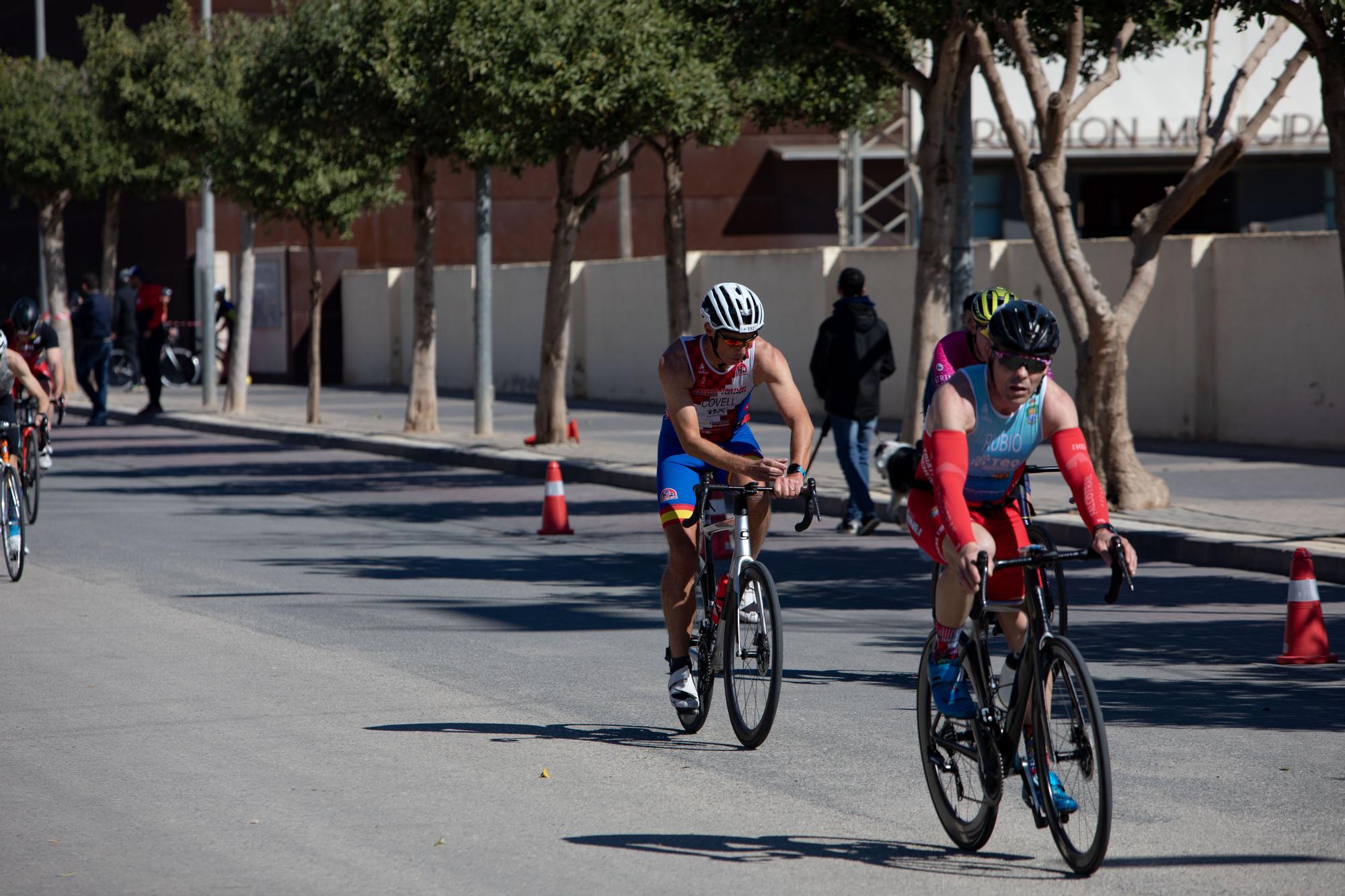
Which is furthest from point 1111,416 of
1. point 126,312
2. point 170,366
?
point 170,366

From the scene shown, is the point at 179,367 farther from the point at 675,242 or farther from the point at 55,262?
the point at 675,242

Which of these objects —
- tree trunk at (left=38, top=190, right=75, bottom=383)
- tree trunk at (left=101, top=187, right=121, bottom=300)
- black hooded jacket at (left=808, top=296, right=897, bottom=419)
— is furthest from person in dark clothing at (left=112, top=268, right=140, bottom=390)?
black hooded jacket at (left=808, top=296, right=897, bottom=419)

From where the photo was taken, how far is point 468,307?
36250 millimetres

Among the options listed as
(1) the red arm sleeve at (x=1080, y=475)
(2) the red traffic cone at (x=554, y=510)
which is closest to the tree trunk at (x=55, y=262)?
(2) the red traffic cone at (x=554, y=510)

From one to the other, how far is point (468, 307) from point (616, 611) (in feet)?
85.6

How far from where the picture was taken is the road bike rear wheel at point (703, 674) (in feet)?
24.0

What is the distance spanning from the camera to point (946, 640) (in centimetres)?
558

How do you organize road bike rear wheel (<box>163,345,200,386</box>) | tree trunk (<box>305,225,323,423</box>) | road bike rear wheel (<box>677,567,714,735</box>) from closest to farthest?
road bike rear wheel (<box>677,567,714,735</box>) < tree trunk (<box>305,225,323,423</box>) < road bike rear wheel (<box>163,345,200,386</box>)

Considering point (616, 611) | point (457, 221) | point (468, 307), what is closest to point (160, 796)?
point (616, 611)

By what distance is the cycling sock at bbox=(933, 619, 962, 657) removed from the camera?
557 cm

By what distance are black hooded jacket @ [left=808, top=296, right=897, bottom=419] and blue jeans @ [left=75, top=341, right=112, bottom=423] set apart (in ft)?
56.9

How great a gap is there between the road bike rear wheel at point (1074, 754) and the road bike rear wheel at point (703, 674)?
225 centimetres

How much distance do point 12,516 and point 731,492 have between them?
258 inches

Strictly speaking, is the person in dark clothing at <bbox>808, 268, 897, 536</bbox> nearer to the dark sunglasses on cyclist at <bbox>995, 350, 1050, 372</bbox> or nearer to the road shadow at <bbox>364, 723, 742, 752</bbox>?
the road shadow at <bbox>364, 723, 742, 752</bbox>
